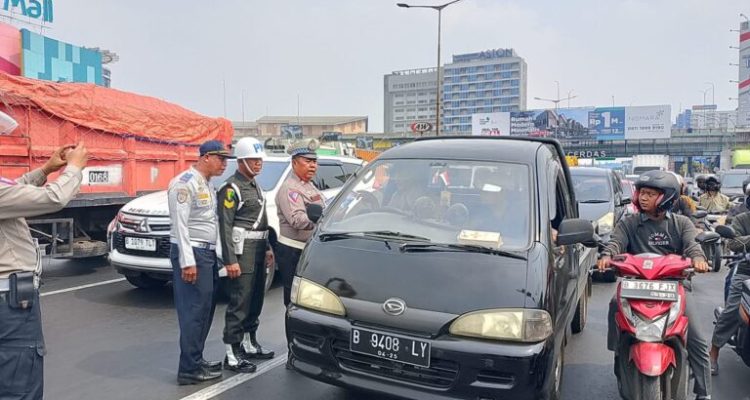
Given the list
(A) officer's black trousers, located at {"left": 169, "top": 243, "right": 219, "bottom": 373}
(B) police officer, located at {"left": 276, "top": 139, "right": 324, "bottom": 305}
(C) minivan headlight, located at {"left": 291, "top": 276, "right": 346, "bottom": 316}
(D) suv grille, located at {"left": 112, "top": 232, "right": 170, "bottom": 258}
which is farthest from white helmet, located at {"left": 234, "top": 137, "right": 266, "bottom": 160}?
(D) suv grille, located at {"left": 112, "top": 232, "right": 170, "bottom": 258}

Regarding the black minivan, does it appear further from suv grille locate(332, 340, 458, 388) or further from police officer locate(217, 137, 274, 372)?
police officer locate(217, 137, 274, 372)

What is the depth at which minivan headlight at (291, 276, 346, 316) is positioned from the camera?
3.39 metres

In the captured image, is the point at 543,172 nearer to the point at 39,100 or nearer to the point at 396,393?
the point at 396,393

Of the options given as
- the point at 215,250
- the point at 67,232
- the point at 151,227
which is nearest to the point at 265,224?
the point at 215,250

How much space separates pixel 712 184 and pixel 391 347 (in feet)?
26.5

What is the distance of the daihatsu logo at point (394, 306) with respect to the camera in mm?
3162

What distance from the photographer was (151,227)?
677cm

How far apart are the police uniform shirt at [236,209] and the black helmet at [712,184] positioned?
7662 millimetres

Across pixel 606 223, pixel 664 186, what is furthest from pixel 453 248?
pixel 606 223

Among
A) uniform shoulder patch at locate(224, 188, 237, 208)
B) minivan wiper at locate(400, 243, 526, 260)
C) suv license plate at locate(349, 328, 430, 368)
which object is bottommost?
suv license plate at locate(349, 328, 430, 368)

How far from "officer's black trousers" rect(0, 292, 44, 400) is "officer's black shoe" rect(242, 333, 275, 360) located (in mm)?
2133

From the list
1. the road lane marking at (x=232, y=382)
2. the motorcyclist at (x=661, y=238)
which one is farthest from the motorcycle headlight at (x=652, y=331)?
the road lane marking at (x=232, y=382)

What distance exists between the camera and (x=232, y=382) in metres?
4.42

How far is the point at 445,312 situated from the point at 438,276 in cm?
22
